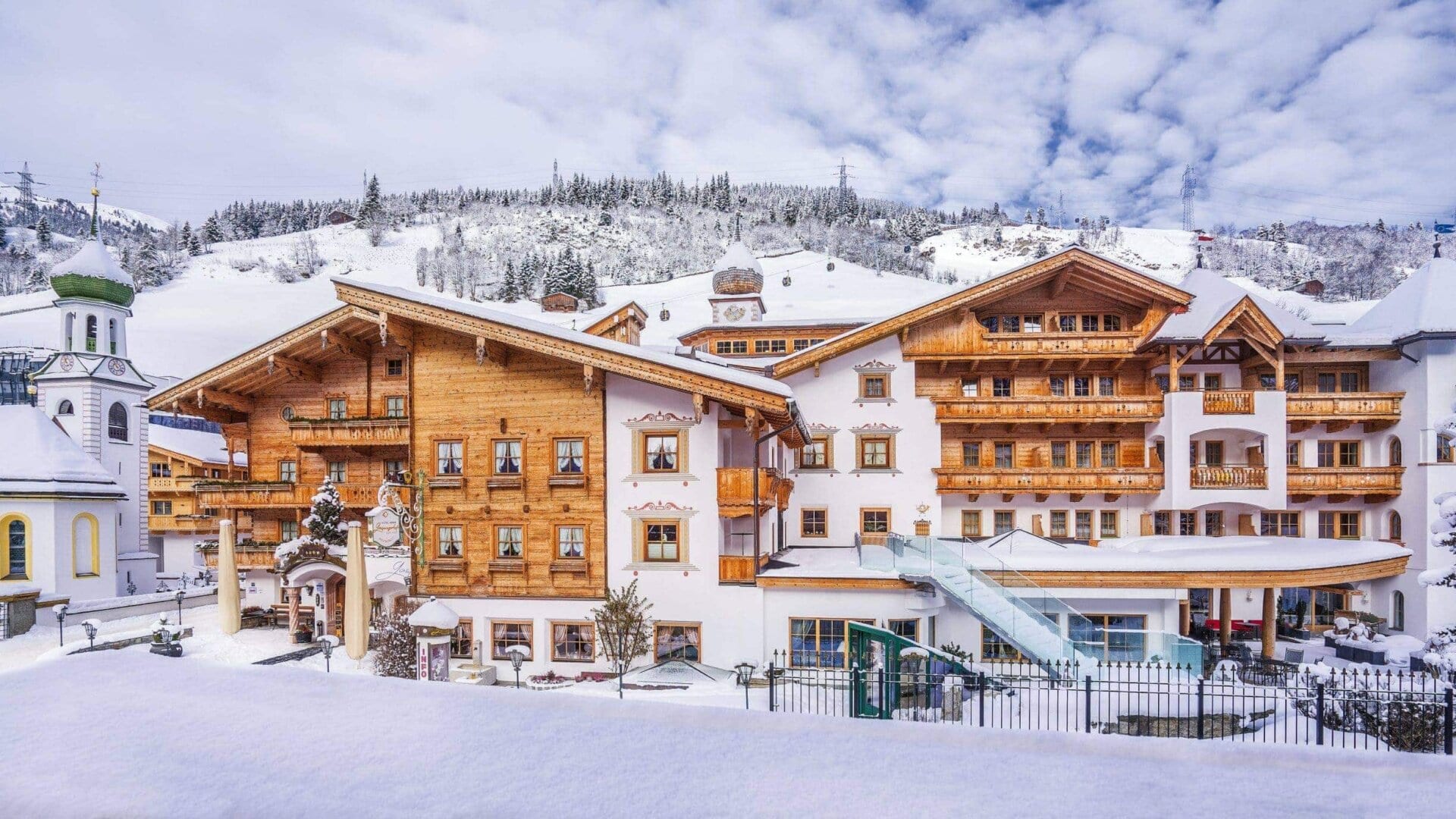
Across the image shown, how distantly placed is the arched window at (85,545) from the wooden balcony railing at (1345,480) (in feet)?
150

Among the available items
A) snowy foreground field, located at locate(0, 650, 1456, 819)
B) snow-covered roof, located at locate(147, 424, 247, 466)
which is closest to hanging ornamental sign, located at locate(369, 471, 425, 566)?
snowy foreground field, located at locate(0, 650, 1456, 819)

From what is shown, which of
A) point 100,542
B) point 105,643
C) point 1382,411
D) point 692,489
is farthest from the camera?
point 100,542

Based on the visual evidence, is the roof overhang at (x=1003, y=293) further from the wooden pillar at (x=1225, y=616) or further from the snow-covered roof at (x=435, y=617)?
the snow-covered roof at (x=435, y=617)

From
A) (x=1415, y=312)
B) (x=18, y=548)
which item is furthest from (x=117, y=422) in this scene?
(x=1415, y=312)

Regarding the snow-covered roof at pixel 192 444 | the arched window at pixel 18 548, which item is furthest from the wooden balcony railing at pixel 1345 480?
the snow-covered roof at pixel 192 444

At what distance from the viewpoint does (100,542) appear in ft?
100

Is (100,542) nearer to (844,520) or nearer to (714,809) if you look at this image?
(844,520)

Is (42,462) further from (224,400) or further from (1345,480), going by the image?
(1345,480)

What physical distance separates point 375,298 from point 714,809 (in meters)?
20.9

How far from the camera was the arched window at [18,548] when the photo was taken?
2847cm

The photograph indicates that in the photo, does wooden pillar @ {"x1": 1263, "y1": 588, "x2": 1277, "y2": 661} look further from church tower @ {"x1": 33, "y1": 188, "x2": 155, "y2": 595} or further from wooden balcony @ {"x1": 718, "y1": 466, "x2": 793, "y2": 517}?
church tower @ {"x1": 33, "y1": 188, "x2": 155, "y2": 595}

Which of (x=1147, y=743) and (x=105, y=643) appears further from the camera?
(x=105, y=643)

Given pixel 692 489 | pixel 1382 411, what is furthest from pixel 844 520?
pixel 1382 411

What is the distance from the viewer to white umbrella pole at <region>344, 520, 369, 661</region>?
1747 centimetres
